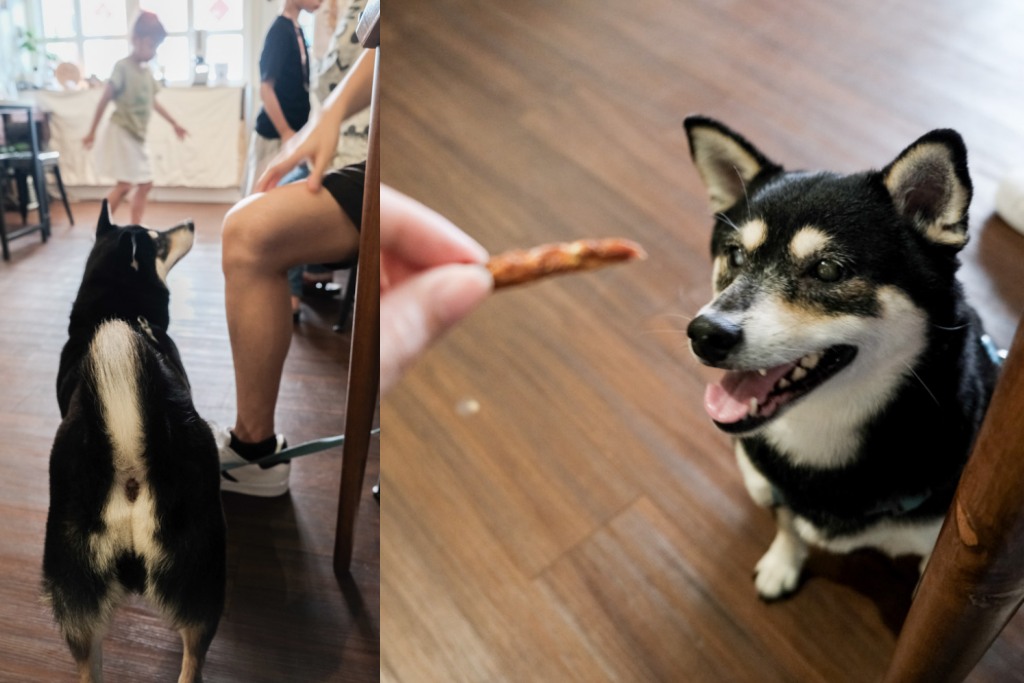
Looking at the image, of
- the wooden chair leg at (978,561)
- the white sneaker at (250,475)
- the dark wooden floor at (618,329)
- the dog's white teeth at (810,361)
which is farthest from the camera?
the dark wooden floor at (618,329)

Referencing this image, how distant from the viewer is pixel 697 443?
86 centimetres

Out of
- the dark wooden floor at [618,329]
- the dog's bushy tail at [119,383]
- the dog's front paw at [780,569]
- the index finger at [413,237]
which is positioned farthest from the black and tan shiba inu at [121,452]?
the dog's front paw at [780,569]

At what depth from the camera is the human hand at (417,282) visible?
42 cm

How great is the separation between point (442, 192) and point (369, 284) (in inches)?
22.0

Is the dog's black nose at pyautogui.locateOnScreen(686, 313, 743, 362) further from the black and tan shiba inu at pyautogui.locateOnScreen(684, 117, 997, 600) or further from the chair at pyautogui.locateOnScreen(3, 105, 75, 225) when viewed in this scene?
the chair at pyautogui.locateOnScreen(3, 105, 75, 225)

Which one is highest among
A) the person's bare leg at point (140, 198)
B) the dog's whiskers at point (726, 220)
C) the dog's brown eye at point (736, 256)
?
the person's bare leg at point (140, 198)

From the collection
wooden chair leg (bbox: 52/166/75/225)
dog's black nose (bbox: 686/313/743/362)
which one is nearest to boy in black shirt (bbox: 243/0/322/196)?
wooden chair leg (bbox: 52/166/75/225)

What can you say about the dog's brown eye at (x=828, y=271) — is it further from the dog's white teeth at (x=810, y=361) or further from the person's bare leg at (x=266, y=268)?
the person's bare leg at (x=266, y=268)

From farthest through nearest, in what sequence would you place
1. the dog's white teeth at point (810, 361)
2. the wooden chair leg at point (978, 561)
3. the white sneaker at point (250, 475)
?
the dog's white teeth at point (810, 361) → the white sneaker at point (250, 475) → the wooden chair leg at point (978, 561)

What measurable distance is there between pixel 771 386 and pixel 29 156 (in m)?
0.55

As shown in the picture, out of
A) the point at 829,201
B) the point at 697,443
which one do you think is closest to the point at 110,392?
the point at 829,201

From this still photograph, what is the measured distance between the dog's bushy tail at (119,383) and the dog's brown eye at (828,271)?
0.48 meters

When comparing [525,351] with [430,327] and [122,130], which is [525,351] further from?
[122,130]

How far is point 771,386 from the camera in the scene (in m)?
0.58
